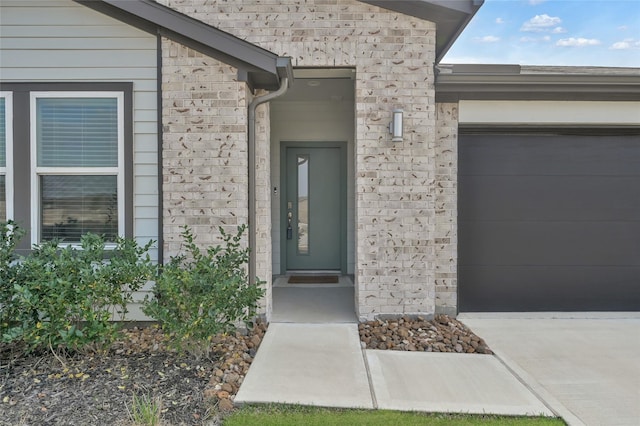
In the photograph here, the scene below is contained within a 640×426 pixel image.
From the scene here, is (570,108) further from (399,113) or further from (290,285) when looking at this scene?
(290,285)

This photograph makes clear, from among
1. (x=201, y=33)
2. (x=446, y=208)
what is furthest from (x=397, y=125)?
(x=201, y=33)

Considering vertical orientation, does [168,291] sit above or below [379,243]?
below

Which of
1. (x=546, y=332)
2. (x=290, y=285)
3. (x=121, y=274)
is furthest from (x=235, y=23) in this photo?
(x=546, y=332)

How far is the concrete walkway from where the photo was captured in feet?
9.62

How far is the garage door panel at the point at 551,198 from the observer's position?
530cm

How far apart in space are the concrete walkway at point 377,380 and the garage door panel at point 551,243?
1846mm

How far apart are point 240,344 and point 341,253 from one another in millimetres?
3407

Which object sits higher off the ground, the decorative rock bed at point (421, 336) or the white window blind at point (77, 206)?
the white window blind at point (77, 206)

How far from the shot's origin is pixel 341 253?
7.20 meters

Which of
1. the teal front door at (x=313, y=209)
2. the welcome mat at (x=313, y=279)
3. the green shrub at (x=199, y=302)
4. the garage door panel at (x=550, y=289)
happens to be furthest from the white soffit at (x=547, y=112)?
the green shrub at (x=199, y=302)

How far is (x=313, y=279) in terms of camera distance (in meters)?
6.88

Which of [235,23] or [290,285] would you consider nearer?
[235,23]

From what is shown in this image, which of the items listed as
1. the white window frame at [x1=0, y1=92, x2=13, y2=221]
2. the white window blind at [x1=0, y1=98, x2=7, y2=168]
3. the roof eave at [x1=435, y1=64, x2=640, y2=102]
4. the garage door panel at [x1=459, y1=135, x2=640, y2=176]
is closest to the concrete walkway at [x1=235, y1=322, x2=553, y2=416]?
the garage door panel at [x1=459, y1=135, x2=640, y2=176]

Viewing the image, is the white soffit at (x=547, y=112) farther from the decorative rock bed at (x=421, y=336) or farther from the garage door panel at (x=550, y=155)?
the decorative rock bed at (x=421, y=336)
